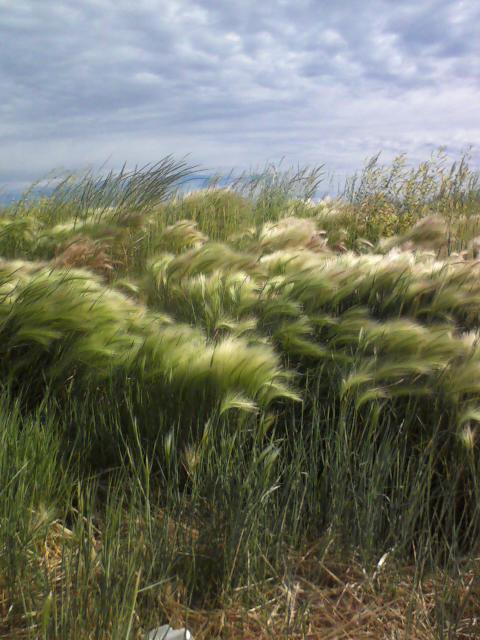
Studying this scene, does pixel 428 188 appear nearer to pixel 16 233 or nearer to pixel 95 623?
pixel 16 233

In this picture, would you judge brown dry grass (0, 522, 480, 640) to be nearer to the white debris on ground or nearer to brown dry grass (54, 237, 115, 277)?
the white debris on ground

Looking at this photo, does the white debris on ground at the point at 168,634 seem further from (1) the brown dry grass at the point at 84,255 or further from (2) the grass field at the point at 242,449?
(1) the brown dry grass at the point at 84,255

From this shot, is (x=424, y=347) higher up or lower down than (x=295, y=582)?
higher up

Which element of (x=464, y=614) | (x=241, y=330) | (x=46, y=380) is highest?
(x=241, y=330)

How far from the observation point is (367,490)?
210 cm

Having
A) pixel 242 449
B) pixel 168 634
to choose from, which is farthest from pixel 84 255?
pixel 168 634

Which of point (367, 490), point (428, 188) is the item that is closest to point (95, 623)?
point (367, 490)

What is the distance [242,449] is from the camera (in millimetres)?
2154

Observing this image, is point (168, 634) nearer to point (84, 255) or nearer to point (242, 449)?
point (242, 449)

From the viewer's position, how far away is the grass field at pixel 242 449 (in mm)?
1725

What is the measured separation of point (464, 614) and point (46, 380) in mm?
1517

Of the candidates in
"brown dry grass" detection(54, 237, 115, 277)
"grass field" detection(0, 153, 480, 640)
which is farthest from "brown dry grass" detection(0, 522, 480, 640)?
"brown dry grass" detection(54, 237, 115, 277)

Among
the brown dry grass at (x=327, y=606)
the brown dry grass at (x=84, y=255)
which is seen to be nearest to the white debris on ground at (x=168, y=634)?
the brown dry grass at (x=327, y=606)

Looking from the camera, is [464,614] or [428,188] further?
[428,188]
